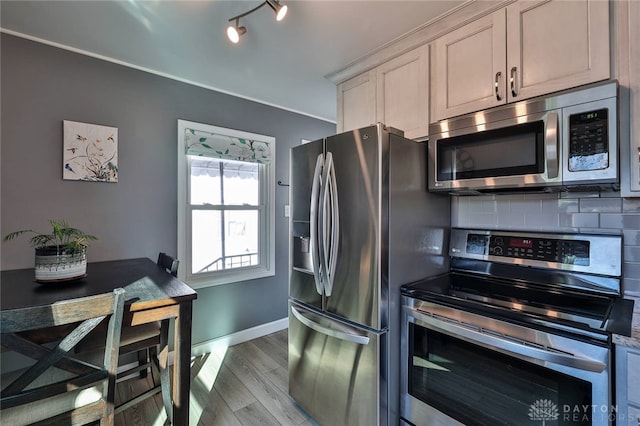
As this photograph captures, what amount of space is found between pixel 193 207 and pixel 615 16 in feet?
9.41

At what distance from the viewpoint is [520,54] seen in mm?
1373

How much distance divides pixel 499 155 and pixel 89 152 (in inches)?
105

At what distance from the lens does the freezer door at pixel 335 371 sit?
4.60 feet

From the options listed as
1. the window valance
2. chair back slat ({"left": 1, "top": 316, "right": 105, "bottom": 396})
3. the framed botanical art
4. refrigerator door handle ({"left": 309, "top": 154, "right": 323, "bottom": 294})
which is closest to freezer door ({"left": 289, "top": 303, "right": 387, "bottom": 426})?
refrigerator door handle ({"left": 309, "top": 154, "right": 323, "bottom": 294})

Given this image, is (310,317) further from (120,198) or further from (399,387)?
(120,198)

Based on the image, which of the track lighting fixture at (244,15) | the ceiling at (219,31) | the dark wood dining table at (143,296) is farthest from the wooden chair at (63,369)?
the ceiling at (219,31)

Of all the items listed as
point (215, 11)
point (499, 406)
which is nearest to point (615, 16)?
point (499, 406)

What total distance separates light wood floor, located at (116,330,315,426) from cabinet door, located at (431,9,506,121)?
210 cm

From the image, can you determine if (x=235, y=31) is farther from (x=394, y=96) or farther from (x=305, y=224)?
(x=305, y=224)

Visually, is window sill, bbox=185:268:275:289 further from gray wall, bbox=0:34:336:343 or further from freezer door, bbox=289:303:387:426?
freezer door, bbox=289:303:387:426

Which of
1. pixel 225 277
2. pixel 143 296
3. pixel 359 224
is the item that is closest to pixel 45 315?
pixel 143 296

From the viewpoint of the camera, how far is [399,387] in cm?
146

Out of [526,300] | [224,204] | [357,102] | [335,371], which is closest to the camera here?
[526,300]

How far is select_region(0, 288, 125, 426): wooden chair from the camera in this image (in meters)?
1.00
